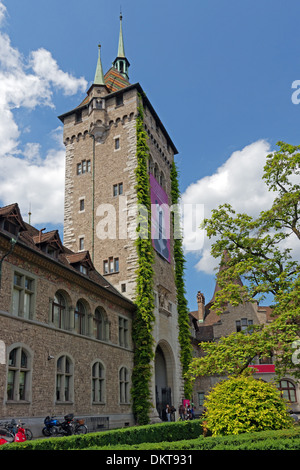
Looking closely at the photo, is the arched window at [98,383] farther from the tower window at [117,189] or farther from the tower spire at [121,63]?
the tower spire at [121,63]

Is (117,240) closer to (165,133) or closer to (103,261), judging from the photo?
(103,261)

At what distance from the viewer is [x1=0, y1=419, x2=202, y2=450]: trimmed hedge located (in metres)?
9.46

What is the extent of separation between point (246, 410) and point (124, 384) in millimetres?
17098

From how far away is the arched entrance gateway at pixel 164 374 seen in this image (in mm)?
32688

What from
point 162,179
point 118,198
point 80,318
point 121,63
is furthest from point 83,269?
point 121,63

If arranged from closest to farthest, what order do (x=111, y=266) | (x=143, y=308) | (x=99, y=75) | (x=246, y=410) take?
(x=246, y=410), (x=143, y=308), (x=111, y=266), (x=99, y=75)

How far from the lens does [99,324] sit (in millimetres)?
25641

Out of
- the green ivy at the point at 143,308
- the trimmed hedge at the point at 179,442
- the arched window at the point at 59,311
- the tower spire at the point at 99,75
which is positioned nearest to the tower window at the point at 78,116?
Answer: the tower spire at the point at 99,75

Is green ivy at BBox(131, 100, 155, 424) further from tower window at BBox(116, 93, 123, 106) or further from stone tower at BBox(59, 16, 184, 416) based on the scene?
tower window at BBox(116, 93, 123, 106)

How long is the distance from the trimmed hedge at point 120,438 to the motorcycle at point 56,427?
4066 mm

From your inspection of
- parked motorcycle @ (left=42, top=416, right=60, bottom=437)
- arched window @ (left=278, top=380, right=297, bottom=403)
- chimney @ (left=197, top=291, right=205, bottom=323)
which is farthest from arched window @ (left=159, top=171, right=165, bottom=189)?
parked motorcycle @ (left=42, top=416, right=60, bottom=437)

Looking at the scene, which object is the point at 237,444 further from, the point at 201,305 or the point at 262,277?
the point at 201,305

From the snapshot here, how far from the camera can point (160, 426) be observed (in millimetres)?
17562
